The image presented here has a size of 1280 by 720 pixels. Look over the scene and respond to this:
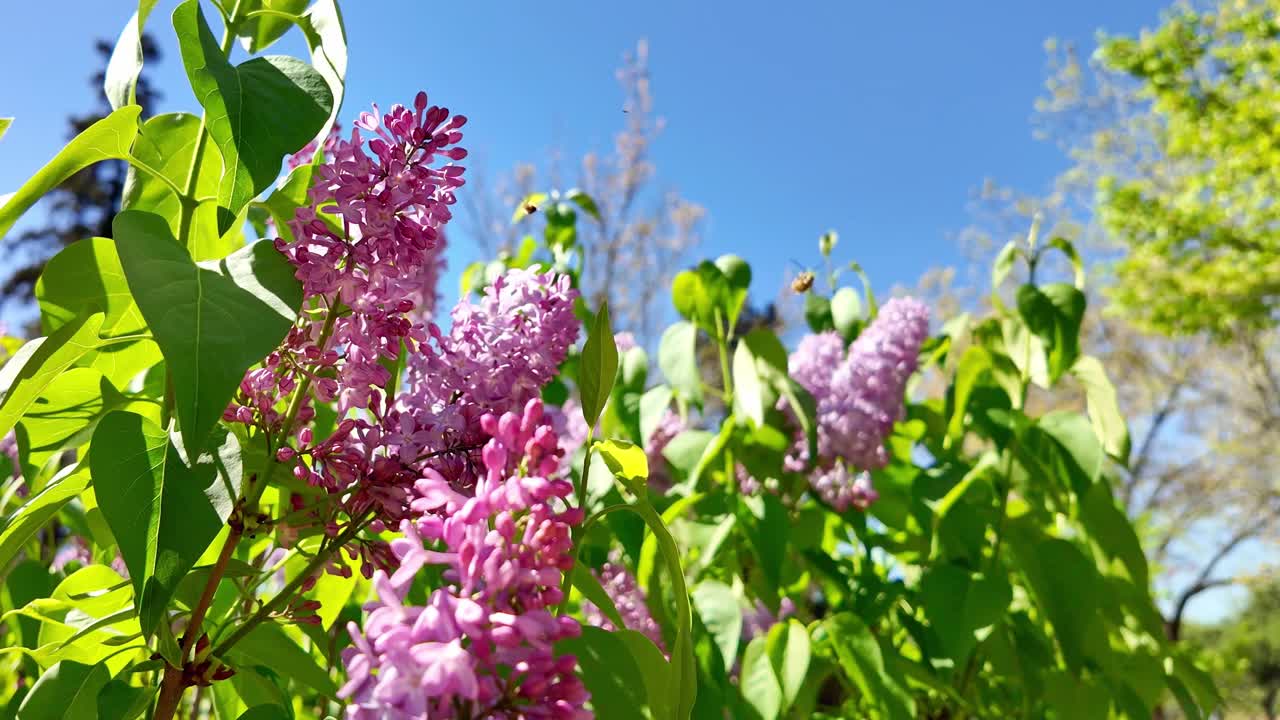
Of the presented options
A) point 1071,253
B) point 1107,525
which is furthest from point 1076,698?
point 1071,253

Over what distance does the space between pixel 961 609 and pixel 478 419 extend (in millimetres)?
708

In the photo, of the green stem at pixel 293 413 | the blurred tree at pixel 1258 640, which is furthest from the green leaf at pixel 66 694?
the blurred tree at pixel 1258 640

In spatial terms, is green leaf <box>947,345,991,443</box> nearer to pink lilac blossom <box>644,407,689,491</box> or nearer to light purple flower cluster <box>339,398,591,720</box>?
pink lilac blossom <box>644,407,689,491</box>

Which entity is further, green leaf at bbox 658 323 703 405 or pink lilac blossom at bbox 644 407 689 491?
pink lilac blossom at bbox 644 407 689 491

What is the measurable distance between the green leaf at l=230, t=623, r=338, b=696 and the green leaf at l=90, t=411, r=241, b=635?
134mm

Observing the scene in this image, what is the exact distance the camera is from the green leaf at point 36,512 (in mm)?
437

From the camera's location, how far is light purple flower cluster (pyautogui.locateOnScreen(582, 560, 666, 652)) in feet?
3.32

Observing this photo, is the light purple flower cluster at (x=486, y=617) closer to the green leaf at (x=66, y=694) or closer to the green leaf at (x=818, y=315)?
the green leaf at (x=66, y=694)

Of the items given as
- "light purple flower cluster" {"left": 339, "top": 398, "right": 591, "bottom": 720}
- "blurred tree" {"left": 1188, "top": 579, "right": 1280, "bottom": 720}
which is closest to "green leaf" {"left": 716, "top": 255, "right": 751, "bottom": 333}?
"light purple flower cluster" {"left": 339, "top": 398, "right": 591, "bottom": 720}

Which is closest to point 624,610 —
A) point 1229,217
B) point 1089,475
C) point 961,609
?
point 961,609

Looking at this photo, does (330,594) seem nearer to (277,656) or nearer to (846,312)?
(277,656)

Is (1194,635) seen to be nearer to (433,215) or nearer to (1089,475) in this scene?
(1089,475)

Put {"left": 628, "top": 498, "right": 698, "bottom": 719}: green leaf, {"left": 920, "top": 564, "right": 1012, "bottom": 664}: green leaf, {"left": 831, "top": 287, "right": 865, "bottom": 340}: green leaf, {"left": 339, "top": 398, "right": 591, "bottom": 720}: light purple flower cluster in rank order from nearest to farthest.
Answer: {"left": 339, "top": 398, "right": 591, "bottom": 720}: light purple flower cluster
{"left": 628, "top": 498, "right": 698, "bottom": 719}: green leaf
{"left": 920, "top": 564, "right": 1012, "bottom": 664}: green leaf
{"left": 831, "top": 287, "right": 865, "bottom": 340}: green leaf

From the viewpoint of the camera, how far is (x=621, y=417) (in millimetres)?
1209
